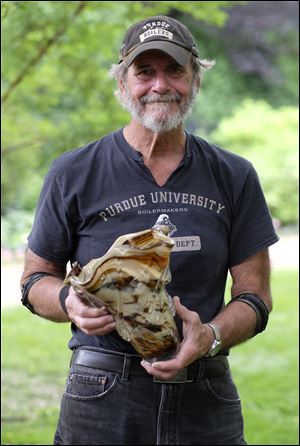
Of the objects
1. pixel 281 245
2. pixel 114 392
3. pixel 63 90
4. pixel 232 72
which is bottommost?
pixel 114 392

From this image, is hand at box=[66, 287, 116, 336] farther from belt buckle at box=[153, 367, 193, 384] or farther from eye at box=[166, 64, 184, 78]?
eye at box=[166, 64, 184, 78]

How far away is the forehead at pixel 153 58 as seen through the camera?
107 inches

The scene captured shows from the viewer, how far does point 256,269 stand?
2814mm

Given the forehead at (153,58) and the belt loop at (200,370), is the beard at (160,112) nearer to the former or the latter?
the forehead at (153,58)

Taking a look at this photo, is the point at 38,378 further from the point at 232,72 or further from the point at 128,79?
the point at 232,72

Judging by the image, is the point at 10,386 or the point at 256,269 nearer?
the point at 256,269

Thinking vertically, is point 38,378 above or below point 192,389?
above

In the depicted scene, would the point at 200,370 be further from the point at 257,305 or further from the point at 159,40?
the point at 159,40

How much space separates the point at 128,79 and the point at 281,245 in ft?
38.2

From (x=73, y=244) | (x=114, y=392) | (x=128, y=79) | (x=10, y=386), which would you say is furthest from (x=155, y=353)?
(x=10, y=386)

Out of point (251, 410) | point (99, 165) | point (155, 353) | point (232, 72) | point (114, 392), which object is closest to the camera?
point (155, 353)

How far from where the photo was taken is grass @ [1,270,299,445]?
6129 millimetres

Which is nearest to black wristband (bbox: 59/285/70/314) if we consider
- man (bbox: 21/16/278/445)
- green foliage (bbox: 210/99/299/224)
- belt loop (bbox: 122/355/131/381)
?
man (bbox: 21/16/278/445)

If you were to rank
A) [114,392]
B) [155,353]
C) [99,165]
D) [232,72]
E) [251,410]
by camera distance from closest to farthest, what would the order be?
[155,353], [114,392], [99,165], [251,410], [232,72]
